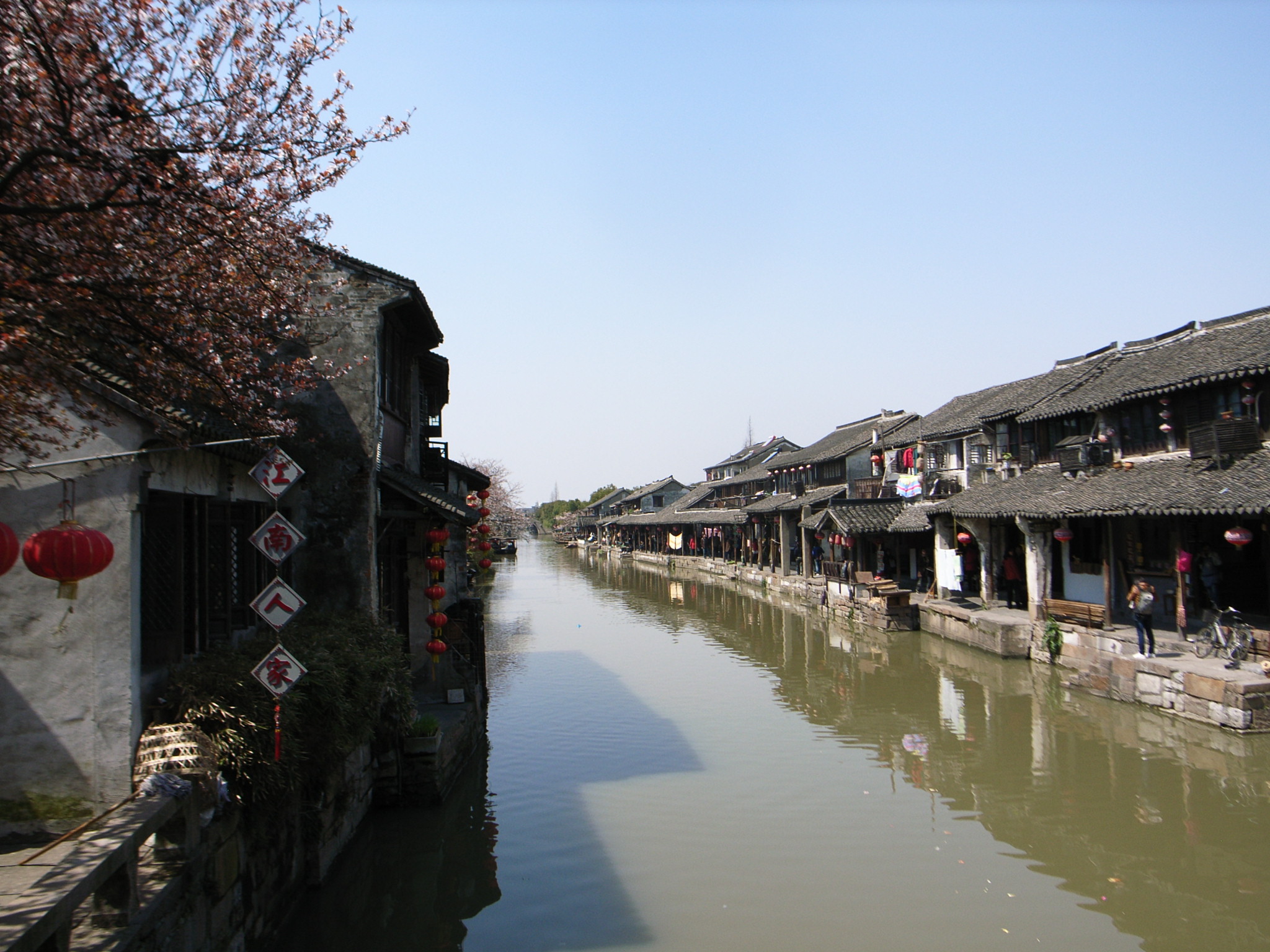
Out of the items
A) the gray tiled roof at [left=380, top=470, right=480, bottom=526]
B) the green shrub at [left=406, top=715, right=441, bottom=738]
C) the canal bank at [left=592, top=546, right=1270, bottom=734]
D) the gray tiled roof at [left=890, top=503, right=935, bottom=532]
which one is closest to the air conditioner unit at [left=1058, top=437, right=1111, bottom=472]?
the canal bank at [left=592, top=546, right=1270, bottom=734]

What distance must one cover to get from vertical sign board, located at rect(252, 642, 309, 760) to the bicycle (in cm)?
1433

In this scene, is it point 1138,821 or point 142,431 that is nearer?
point 142,431

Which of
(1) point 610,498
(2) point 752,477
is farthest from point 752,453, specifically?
(1) point 610,498

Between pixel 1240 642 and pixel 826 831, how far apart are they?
8.67m

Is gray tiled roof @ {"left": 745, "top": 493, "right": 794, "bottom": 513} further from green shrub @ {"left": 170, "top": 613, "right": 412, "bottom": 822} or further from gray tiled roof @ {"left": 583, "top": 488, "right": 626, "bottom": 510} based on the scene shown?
gray tiled roof @ {"left": 583, "top": 488, "right": 626, "bottom": 510}

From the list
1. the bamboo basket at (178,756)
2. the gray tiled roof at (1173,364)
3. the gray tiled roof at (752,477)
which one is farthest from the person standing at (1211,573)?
the gray tiled roof at (752,477)

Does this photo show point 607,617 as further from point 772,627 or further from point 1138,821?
point 1138,821

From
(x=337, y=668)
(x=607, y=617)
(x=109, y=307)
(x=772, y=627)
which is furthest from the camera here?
(x=607, y=617)

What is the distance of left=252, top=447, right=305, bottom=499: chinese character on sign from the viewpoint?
7.78 m

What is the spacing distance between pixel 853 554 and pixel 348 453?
2407cm

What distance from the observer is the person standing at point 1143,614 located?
14.2 metres

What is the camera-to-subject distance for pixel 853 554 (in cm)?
3170

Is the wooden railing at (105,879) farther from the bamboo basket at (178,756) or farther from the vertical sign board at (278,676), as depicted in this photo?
the vertical sign board at (278,676)

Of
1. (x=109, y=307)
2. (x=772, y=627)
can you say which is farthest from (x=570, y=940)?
(x=772, y=627)
